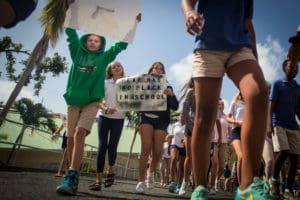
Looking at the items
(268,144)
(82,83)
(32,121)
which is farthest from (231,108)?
(32,121)

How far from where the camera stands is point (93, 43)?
4.11 m

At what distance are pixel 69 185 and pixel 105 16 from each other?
1912mm

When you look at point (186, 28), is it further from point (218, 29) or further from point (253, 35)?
point (253, 35)

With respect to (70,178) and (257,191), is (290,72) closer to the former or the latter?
(70,178)

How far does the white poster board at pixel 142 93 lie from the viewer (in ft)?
17.1

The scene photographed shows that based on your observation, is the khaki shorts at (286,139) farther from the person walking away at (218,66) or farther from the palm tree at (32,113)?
the palm tree at (32,113)

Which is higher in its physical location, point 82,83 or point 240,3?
point 240,3

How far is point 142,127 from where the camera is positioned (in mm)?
4996

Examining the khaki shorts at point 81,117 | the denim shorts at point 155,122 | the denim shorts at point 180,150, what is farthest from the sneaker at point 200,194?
the denim shorts at point 180,150

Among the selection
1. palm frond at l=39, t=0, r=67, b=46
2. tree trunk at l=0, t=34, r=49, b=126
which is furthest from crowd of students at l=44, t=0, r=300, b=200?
tree trunk at l=0, t=34, r=49, b=126

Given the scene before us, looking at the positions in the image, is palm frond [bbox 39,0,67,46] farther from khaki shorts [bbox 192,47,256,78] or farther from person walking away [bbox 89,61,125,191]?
khaki shorts [bbox 192,47,256,78]

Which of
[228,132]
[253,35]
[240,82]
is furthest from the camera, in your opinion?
[228,132]

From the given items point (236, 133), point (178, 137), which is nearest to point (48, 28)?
point (178, 137)

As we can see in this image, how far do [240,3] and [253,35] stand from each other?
273 millimetres
